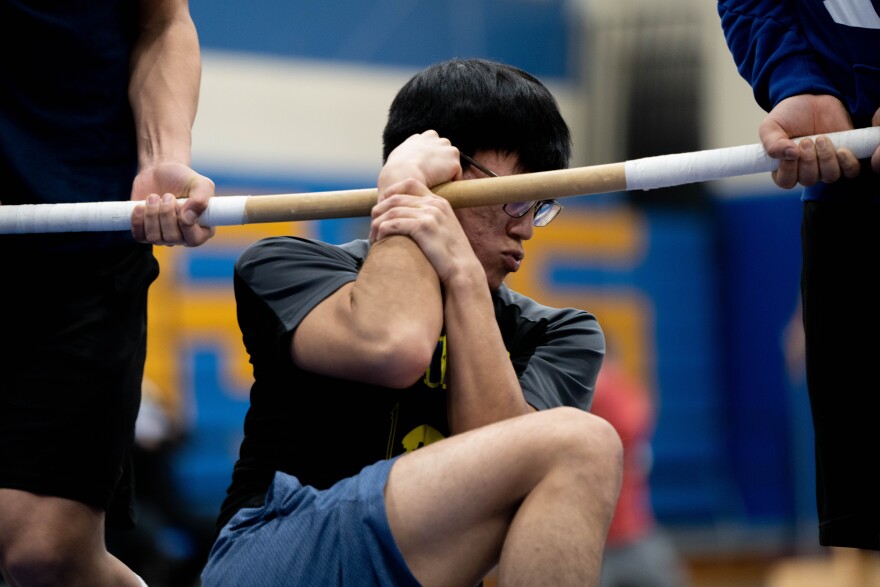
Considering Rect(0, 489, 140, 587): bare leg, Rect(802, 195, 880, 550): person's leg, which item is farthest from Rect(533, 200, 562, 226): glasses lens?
Rect(0, 489, 140, 587): bare leg

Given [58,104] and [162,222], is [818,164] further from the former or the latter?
[58,104]

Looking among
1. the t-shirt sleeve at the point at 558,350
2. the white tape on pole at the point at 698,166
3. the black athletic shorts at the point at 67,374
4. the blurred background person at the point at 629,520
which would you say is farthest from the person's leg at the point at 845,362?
the blurred background person at the point at 629,520

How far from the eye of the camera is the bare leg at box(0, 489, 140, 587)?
1931 mm

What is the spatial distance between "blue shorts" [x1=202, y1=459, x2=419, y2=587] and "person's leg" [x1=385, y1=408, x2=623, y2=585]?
0.02m

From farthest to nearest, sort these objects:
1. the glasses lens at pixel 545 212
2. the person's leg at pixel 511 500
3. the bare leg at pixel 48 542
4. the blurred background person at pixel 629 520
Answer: the blurred background person at pixel 629 520, the glasses lens at pixel 545 212, the bare leg at pixel 48 542, the person's leg at pixel 511 500

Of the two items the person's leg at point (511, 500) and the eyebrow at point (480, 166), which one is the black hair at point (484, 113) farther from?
the person's leg at point (511, 500)

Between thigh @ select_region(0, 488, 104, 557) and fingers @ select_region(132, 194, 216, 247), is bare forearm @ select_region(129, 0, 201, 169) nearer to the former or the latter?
fingers @ select_region(132, 194, 216, 247)

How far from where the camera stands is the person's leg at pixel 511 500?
1492 millimetres

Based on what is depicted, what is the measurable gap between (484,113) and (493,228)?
20cm

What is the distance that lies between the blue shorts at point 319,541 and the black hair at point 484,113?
65 centimetres

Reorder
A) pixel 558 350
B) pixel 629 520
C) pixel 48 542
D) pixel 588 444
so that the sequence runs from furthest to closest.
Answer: pixel 629 520 → pixel 558 350 → pixel 48 542 → pixel 588 444

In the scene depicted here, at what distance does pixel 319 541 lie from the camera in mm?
1614

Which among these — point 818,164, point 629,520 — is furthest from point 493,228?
point 629,520

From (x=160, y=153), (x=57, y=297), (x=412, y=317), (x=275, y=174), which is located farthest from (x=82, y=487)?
(x=275, y=174)
